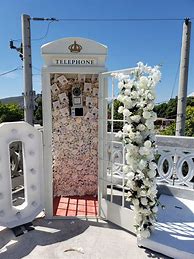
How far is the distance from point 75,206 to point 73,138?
1105 millimetres

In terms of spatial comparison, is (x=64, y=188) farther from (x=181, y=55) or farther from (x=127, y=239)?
(x=181, y=55)

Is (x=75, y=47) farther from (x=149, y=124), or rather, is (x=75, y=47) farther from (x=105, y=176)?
(x=105, y=176)

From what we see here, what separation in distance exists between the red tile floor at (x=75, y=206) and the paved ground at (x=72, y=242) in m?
0.21

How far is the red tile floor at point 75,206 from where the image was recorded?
10.6 ft

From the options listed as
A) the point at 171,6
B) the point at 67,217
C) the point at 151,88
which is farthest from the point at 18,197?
the point at 171,6

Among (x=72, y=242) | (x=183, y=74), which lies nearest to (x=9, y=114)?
(x=183, y=74)

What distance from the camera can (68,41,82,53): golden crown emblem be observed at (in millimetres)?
2846

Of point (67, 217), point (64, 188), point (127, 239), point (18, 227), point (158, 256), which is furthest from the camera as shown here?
point (64, 188)

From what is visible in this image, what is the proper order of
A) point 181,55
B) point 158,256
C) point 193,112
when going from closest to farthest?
point 158,256 → point 181,55 → point 193,112

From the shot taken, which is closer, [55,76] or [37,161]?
[37,161]

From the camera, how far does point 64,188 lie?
380cm

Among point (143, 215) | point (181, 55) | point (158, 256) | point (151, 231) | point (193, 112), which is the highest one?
point (181, 55)

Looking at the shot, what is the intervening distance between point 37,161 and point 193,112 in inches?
315

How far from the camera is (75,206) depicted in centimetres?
344
